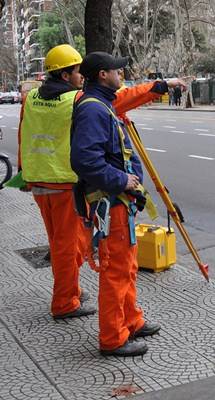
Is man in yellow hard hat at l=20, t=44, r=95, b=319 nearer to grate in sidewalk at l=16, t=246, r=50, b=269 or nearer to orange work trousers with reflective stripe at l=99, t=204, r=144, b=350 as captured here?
orange work trousers with reflective stripe at l=99, t=204, r=144, b=350

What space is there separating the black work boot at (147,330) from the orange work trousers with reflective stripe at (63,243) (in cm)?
63

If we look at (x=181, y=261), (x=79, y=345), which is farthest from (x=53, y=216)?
(x=181, y=261)

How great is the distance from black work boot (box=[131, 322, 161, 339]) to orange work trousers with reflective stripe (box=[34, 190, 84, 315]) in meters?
0.63

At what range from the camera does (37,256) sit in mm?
6637

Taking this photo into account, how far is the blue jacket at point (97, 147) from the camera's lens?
3717mm

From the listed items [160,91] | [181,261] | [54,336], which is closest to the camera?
[160,91]

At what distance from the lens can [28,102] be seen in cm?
466

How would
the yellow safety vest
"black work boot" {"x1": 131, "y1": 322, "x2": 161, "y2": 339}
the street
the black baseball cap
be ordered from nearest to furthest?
the black baseball cap < "black work boot" {"x1": 131, "y1": 322, "x2": 161, "y2": 339} < the yellow safety vest < the street

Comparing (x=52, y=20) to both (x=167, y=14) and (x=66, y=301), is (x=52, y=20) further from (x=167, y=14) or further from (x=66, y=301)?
(x=66, y=301)

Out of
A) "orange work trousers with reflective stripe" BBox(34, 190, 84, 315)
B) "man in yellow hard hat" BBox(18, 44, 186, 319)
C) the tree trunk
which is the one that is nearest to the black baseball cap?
"man in yellow hard hat" BBox(18, 44, 186, 319)

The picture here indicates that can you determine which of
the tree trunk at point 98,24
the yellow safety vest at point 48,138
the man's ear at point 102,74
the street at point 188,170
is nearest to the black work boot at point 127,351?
the yellow safety vest at point 48,138

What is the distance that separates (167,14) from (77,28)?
1474 centimetres

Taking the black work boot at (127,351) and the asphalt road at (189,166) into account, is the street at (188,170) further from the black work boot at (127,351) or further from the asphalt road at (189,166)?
the black work boot at (127,351)

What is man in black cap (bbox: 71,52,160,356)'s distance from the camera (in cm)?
374
